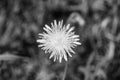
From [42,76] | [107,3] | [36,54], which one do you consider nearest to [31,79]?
[42,76]

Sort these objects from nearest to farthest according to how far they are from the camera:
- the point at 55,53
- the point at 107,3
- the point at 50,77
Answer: the point at 55,53, the point at 50,77, the point at 107,3

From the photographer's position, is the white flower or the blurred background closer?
the white flower

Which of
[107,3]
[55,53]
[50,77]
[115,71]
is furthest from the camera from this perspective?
[107,3]

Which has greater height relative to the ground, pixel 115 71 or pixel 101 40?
pixel 101 40

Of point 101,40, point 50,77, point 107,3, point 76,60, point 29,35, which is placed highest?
point 107,3

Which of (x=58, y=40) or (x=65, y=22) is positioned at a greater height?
(x=65, y=22)

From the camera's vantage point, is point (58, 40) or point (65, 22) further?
point (65, 22)

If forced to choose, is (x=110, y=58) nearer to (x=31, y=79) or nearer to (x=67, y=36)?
(x=31, y=79)

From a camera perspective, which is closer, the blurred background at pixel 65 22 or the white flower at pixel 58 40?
the white flower at pixel 58 40
